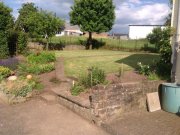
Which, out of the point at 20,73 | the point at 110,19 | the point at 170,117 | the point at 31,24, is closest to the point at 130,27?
the point at 110,19

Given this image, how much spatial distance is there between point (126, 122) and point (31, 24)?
2406cm

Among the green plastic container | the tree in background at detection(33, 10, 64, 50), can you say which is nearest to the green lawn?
the green plastic container

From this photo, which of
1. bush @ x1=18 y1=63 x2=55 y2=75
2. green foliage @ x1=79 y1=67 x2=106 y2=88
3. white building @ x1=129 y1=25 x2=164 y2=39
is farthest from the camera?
white building @ x1=129 y1=25 x2=164 y2=39

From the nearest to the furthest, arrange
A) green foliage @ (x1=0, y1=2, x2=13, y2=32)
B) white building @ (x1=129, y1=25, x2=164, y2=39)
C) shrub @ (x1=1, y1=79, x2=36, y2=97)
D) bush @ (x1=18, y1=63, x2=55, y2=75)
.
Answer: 1. shrub @ (x1=1, y1=79, x2=36, y2=97)
2. bush @ (x1=18, y1=63, x2=55, y2=75)
3. green foliage @ (x1=0, y1=2, x2=13, y2=32)
4. white building @ (x1=129, y1=25, x2=164, y2=39)

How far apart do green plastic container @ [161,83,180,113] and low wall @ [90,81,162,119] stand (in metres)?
0.57

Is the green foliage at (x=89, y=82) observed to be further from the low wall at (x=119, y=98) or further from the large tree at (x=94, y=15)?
the large tree at (x=94, y=15)

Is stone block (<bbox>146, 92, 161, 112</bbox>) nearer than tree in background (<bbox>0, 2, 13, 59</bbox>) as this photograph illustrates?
Yes

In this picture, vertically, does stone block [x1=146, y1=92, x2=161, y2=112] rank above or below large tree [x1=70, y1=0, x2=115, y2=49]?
below

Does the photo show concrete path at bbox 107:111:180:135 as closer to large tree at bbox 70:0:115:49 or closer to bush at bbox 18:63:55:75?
bush at bbox 18:63:55:75

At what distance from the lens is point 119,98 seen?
23.7 feet

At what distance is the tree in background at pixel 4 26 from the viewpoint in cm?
1806

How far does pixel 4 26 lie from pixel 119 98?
44.2 ft

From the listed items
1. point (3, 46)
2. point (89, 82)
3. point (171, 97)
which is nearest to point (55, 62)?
point (3, 46)

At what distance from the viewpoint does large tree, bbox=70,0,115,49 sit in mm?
29828
